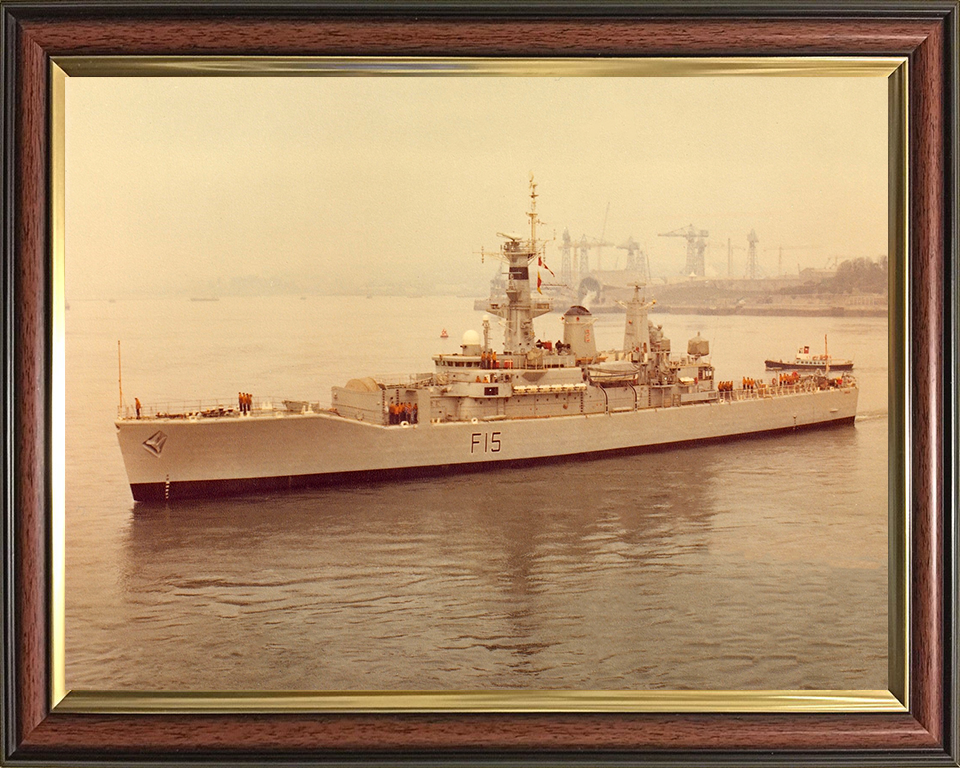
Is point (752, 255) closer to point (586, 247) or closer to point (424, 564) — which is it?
point (586, 247)

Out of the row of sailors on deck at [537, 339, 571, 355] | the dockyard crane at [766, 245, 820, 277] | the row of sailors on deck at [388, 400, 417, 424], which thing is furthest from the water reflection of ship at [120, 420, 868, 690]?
the dockyard crane at [766, 245, 820, 277]

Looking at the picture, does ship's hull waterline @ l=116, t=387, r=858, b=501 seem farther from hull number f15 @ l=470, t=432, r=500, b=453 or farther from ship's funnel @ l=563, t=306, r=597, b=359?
ship's funnel @ l=563, t=306, r=597, b=359

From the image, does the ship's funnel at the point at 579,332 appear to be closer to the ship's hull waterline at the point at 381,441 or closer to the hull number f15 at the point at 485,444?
the ship's hull waterline at the point at 381,441

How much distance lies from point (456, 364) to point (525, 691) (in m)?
0.95

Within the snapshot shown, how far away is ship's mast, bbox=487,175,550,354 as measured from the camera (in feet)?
7.85

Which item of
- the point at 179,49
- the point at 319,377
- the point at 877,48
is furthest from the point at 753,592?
the point at 179,49

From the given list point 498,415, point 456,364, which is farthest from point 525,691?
point 456,364

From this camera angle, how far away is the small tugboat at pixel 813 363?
8.07 feet

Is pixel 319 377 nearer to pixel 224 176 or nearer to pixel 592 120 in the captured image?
pixel 224 176

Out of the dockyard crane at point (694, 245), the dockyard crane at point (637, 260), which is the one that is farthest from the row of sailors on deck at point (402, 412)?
the dockyard crane at point (694, 245)

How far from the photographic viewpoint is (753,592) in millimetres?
2467

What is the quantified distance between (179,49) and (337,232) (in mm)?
665

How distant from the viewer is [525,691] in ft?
7.73

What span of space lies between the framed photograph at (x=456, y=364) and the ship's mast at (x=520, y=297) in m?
0.01
